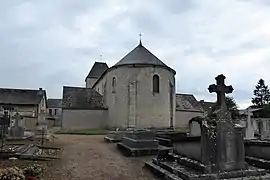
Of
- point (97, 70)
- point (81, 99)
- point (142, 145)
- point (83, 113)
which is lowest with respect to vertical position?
point (142, 145)

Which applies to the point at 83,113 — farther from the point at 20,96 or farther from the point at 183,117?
the point at 183,117

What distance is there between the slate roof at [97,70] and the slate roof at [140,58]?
75.6 feet

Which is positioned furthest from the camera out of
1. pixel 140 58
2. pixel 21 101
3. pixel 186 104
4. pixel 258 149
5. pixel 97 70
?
pixel 97 70

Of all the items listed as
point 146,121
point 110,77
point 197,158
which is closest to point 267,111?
point 146,121

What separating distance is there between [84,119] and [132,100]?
6607 mm

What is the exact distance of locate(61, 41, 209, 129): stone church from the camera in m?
29.0

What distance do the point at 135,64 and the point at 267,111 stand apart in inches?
648

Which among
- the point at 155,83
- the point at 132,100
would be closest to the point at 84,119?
the point at 132,100

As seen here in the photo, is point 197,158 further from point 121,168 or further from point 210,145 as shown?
point 121,168

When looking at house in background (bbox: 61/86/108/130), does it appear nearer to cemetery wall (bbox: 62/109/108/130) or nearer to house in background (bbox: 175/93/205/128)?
cemetery wall (bbox: 62/109/108/130)

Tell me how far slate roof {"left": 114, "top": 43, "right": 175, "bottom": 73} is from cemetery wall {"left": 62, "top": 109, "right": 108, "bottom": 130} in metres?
6.47

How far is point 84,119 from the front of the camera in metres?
31.2

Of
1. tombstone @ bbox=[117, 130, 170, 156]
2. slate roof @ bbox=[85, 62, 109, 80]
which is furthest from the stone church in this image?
slate roof @ bbox=[85, 62, 109, 80]

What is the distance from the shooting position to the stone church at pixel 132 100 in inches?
1141
